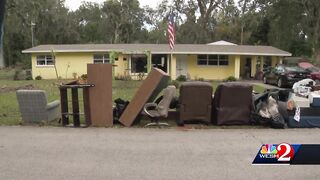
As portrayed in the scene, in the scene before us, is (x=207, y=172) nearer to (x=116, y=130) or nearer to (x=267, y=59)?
(x=116, y=130)

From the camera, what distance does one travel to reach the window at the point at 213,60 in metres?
37.9

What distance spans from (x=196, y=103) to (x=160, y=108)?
99 centimetres

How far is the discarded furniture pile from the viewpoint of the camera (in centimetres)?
1138

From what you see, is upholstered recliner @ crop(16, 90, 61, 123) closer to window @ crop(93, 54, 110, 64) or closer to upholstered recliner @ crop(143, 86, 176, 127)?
upholstered recliner @ crop(143, 86, 176, 127)

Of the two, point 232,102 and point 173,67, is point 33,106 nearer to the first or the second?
point 232,102

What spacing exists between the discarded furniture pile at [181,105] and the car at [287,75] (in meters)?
17.3

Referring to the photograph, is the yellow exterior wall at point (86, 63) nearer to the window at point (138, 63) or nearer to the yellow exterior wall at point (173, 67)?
the window at point (138, 63)

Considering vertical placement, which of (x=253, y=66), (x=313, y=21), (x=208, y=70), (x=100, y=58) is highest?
(x=313, y=21)

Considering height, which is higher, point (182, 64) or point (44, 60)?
point (44, 60)

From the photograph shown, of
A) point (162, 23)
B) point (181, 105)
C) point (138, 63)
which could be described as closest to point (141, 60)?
point (138, 63)

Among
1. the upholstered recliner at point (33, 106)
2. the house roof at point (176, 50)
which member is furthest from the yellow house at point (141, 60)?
the upholstered recliner at point (33, 106)

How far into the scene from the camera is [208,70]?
1484 inches

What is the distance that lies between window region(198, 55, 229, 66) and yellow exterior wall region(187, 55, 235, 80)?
32 centimetres

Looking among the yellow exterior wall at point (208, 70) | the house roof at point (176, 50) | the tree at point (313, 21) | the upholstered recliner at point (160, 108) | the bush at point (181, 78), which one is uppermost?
the tree at point (313, 21)
